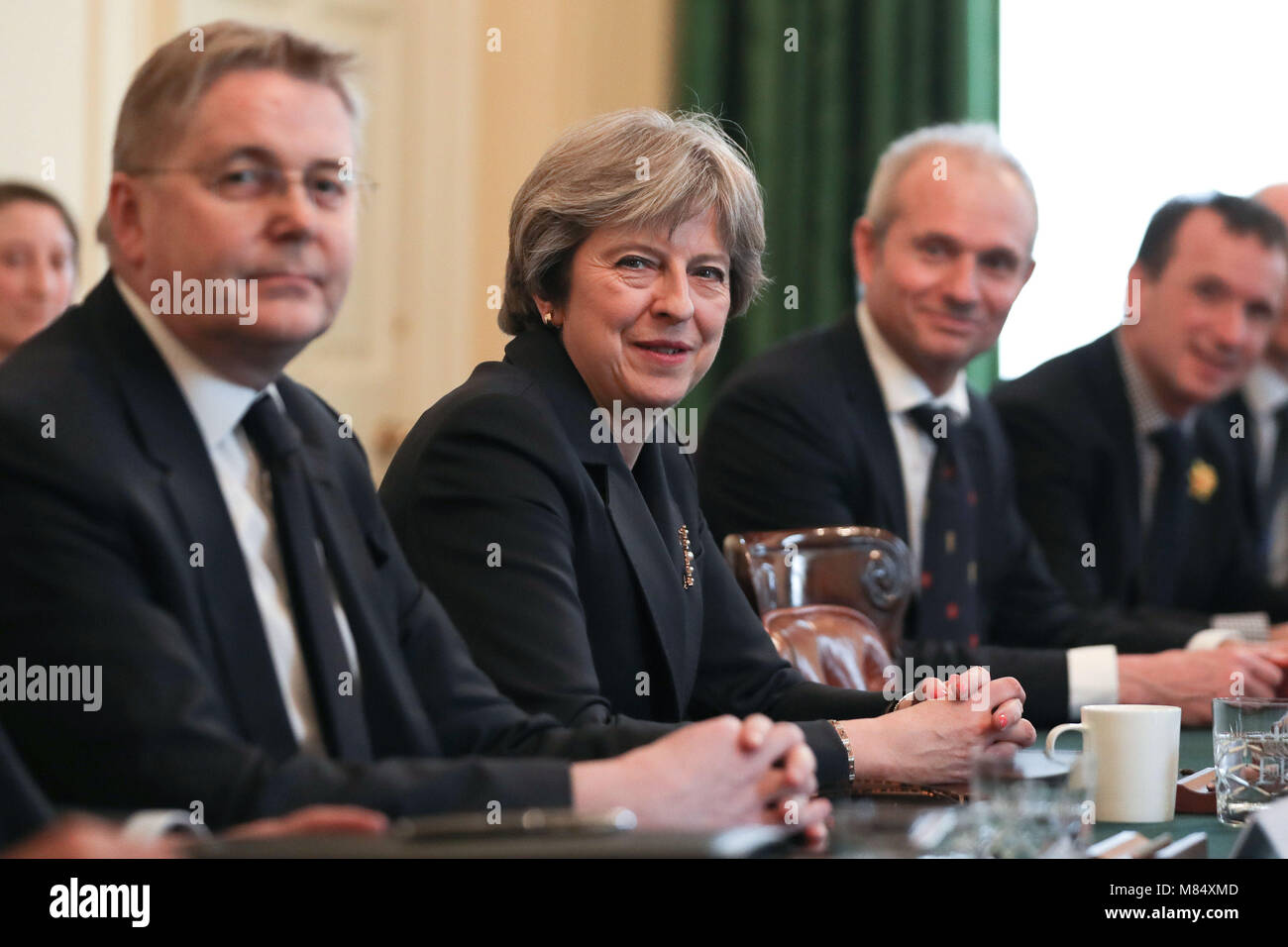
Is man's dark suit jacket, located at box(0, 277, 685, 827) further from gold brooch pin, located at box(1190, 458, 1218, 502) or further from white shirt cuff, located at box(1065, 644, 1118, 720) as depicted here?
gold brooch pin, located at box(1190, 458, 1218, 502)

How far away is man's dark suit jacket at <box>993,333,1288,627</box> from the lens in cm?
345

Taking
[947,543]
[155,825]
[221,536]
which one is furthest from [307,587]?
[947,543]

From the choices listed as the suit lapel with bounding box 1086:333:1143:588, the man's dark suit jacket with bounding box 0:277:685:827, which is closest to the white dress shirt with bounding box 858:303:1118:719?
the suit lapel with bounding box 1086:333:1143:588

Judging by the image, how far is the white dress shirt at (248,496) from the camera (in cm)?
140

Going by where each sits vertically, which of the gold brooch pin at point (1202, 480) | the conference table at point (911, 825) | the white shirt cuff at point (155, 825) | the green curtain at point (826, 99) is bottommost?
the conference table at point (911, 825)

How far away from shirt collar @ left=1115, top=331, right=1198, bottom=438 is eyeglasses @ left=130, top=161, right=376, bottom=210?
2.57m

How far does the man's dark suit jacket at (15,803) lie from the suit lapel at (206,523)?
9.1 inches

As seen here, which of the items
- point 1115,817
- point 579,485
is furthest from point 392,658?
point 1115,817

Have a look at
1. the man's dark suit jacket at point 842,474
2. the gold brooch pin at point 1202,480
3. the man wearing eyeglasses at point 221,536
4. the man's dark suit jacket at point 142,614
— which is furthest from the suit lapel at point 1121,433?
the man's dark suit jacket at point 142,614

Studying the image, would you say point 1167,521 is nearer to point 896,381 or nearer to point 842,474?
point 896,381

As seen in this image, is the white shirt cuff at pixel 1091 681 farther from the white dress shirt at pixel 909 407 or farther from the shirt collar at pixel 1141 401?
the shirt collar at pixel 1141 401

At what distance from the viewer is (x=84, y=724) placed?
127cm
